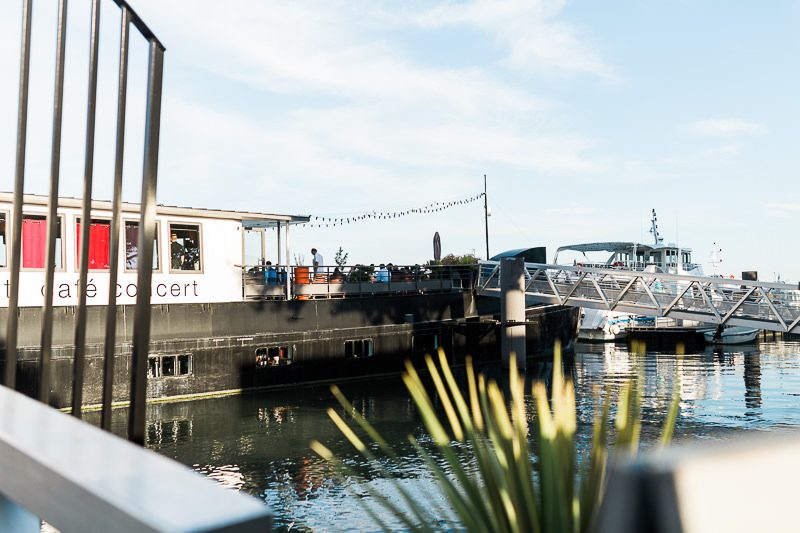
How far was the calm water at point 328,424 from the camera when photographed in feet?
28.6

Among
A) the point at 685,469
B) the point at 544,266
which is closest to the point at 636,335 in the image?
the point at 544,266

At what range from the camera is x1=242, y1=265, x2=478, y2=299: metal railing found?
17891mm

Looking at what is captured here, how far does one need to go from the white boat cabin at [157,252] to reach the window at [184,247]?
0.07 ft

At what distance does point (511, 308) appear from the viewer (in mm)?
20656

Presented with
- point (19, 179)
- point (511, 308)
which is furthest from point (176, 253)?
point (19, 179)

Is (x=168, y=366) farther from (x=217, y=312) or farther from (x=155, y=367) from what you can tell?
(x=217, y=312)

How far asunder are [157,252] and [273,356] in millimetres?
3398

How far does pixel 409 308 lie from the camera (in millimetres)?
20391

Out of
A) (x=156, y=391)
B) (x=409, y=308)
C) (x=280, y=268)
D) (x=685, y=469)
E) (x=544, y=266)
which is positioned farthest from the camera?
(x=544, y=266)

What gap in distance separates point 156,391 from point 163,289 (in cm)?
215

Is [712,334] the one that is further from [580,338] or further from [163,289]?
[163,289]

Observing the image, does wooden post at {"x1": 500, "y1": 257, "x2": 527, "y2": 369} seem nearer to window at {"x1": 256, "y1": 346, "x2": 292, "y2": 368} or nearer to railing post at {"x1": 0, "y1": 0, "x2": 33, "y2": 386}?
window at {"x1": 256, "y1": 346, "x2": 292, "y2": 368}

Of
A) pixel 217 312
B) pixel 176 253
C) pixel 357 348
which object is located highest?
pixel 176 253

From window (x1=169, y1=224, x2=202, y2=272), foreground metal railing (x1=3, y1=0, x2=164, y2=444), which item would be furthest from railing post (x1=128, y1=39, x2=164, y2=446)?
window (x1=169, y1=224, x2=202, y2=272)
